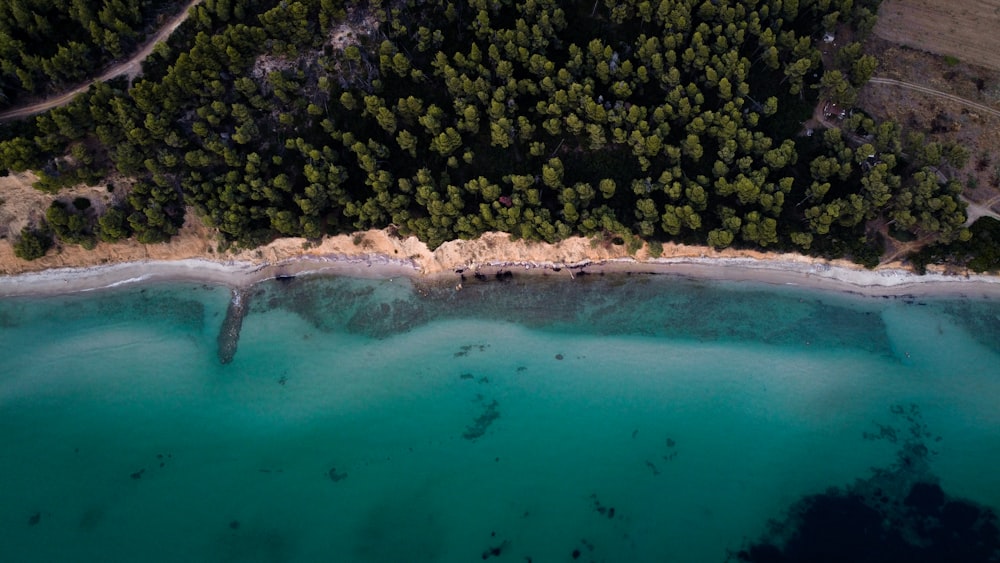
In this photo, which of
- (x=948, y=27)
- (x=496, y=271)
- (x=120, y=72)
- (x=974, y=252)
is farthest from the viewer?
(x=948, y=27)

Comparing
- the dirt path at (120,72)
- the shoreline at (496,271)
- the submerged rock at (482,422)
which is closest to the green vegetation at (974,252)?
the shoreline at (496,271)

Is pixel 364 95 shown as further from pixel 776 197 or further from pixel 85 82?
pixel 776 197

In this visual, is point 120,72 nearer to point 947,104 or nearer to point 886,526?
point 886,526

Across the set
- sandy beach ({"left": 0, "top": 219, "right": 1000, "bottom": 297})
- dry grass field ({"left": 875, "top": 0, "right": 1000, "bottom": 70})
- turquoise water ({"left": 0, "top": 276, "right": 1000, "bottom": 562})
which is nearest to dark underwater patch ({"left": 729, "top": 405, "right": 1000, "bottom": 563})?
turquoise water ({"left": 0, "top": 276, "right": 1000, "bottom": 562})

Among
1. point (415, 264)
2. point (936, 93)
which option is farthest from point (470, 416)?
point (936, 93)

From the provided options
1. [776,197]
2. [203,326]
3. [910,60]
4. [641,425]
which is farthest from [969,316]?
[203,326]

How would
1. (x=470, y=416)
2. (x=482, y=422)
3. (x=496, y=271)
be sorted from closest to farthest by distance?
(x=482, y=422), (x=470, y=416), (x=496, y=271)

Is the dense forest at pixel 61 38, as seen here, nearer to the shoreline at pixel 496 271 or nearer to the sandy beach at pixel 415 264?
the sandy beach at pixel 415 264
